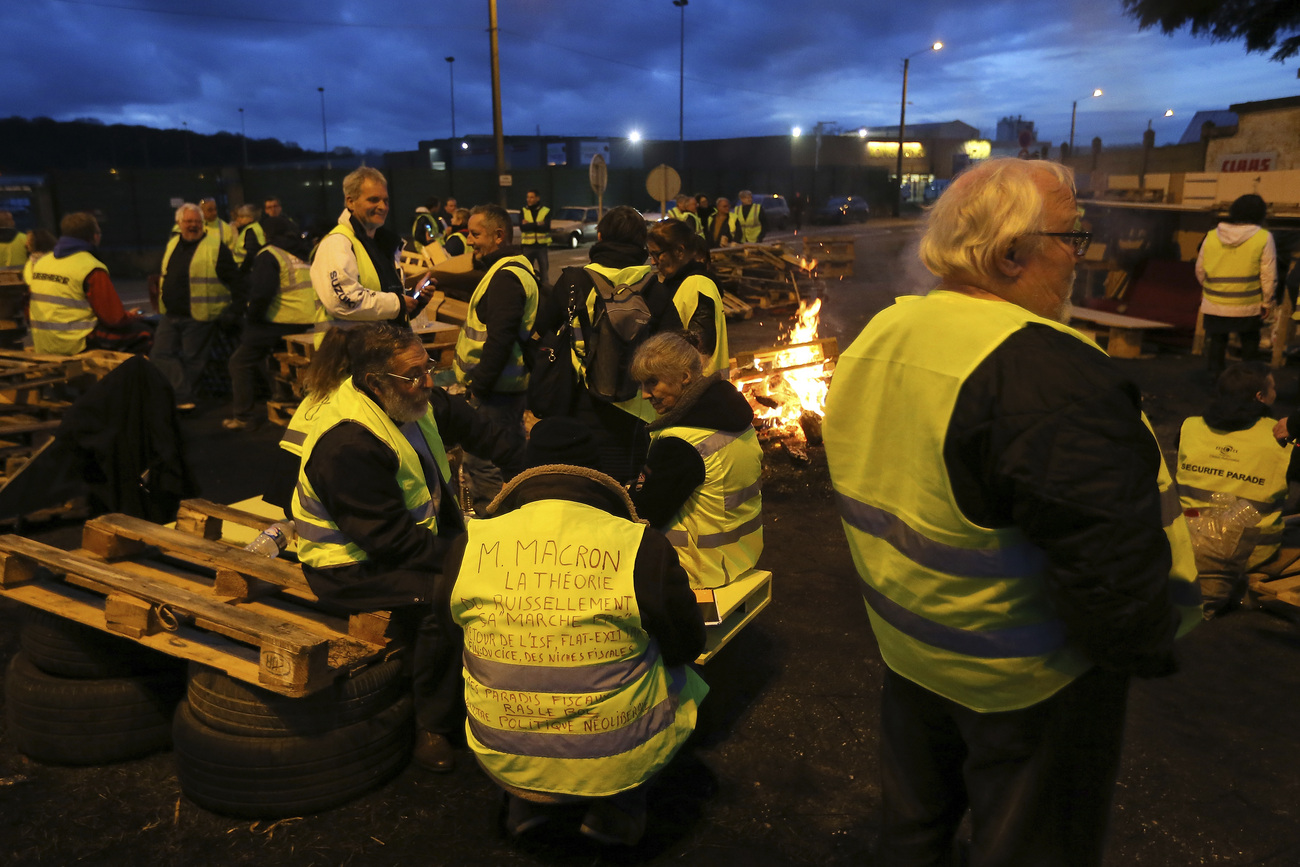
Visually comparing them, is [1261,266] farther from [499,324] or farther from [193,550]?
[193,550]

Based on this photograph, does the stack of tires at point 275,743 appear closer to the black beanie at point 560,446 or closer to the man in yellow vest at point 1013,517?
the black beanie at point 560,446

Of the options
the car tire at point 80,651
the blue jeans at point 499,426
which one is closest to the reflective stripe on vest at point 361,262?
the blue jeans at point 499,426

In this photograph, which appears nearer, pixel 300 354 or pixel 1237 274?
pixel 300 354

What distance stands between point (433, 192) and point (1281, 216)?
939 inches

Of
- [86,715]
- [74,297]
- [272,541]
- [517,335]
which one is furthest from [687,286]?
[74,297]

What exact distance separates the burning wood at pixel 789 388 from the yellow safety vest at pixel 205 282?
526 cm

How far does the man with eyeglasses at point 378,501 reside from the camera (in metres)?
3.32

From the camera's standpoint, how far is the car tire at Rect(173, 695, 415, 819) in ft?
10.5

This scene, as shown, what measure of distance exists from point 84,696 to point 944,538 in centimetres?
337

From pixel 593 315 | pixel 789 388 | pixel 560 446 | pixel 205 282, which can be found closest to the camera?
pixel 560 446

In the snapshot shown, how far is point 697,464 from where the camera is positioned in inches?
143

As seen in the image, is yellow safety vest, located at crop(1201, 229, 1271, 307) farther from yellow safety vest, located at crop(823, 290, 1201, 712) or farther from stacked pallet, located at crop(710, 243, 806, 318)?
yellow safety vest, located at crop(823, 290, 1201, 712)

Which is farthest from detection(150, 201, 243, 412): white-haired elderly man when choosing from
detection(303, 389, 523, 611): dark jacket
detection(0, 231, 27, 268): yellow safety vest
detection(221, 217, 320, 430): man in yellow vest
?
detection(303, 389, 523, 611): dark jacket

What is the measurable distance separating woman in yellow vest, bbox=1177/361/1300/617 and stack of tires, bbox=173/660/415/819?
4112 mm
